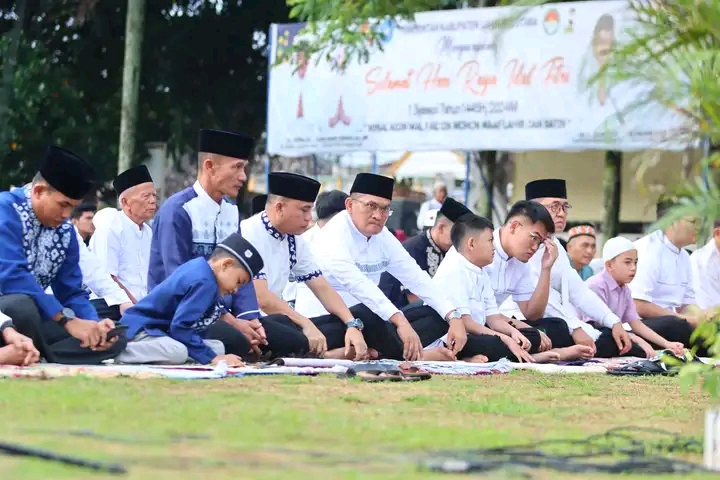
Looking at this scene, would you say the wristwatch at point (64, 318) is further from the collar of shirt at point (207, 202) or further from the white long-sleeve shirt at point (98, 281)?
the white long-sleeve shirt at point (98, 281)

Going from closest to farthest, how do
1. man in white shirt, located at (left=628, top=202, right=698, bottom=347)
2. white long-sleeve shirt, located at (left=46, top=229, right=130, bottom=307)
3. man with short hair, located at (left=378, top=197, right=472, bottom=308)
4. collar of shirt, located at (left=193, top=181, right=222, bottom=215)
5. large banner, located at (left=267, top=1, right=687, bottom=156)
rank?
collar of shirt, located at (left=193, top=181, right=222, bottom=215), white long-sleeve shirt, located at (left=46, top=229, right=130, bottom=307), man with short hair, located at (left=378, top=197, right=472, bottom=308), man in white shirt, located at (left=628, top=202, right=698, bottom=347), large banner, located at (left=267, top=1, right=687, bottom=156)

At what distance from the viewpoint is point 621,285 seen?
11461mm

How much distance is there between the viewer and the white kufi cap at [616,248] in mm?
11273

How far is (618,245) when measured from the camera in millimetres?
11289

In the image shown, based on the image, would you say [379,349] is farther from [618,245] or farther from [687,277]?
[687,277]

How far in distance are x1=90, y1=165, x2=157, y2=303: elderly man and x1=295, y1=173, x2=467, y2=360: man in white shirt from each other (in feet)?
4.72

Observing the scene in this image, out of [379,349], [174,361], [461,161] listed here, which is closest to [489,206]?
[461,161]

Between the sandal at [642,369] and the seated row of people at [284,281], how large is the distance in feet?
2.94

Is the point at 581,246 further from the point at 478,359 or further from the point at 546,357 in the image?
the point at 478,359

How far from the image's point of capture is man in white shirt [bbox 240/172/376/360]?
9.05m

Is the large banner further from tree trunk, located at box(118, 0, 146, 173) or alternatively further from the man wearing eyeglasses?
the man wearing eyeglasses

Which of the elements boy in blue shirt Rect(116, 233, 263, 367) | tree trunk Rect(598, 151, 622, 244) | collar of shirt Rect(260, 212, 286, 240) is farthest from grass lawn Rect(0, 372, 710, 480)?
tree trunk Rect(598, 151, 622, 244)

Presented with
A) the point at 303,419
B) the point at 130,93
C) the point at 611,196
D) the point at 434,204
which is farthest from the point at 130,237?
the point at 434,204

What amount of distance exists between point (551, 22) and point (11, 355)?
9.45 m
